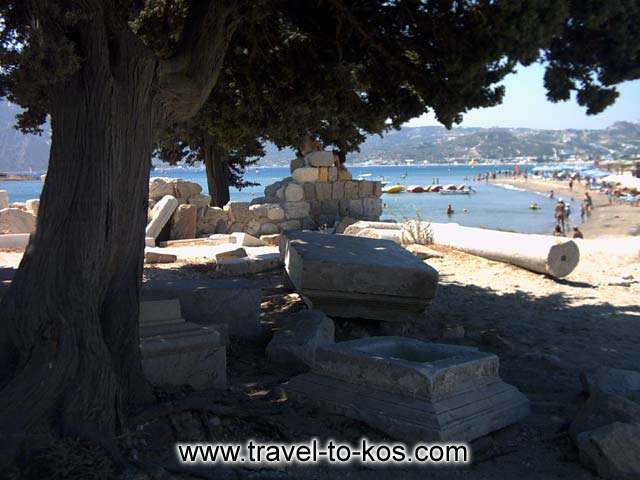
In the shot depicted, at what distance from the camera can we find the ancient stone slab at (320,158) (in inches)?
627

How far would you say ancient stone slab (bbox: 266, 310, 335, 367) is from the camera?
5363mm

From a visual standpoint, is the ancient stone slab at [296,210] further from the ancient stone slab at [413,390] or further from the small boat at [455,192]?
the small boat at [455,192]

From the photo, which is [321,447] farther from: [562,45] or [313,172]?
[313,172]

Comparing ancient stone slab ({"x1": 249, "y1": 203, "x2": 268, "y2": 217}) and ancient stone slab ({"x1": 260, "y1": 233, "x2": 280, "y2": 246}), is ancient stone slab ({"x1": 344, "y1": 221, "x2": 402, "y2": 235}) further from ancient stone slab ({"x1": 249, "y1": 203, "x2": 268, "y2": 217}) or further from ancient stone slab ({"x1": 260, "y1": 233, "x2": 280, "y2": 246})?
ancient stone slab ({"x1": 249, "y1": 203, "x2": 268, "y2": 217})

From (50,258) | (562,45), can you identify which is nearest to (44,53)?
(50,258)

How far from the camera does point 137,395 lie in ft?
12.8

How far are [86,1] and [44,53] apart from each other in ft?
1.56

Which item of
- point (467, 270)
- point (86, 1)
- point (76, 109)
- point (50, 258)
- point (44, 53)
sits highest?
point (86, 1)

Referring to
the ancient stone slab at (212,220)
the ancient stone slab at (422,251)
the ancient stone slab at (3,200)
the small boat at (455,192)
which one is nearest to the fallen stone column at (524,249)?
the ancient stone slab at (422,251)

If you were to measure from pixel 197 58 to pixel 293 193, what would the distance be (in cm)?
1060

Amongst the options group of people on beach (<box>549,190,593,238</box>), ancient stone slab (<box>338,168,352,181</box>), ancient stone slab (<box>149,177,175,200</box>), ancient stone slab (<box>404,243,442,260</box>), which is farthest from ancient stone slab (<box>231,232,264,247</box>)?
group of people on beach (<box>549,190,593,238</box>)

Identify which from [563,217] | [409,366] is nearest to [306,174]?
[409,366]

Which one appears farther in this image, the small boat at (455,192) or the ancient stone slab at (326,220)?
the small boat at (455,192)

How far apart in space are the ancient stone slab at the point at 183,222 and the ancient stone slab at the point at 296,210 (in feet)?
7.31
